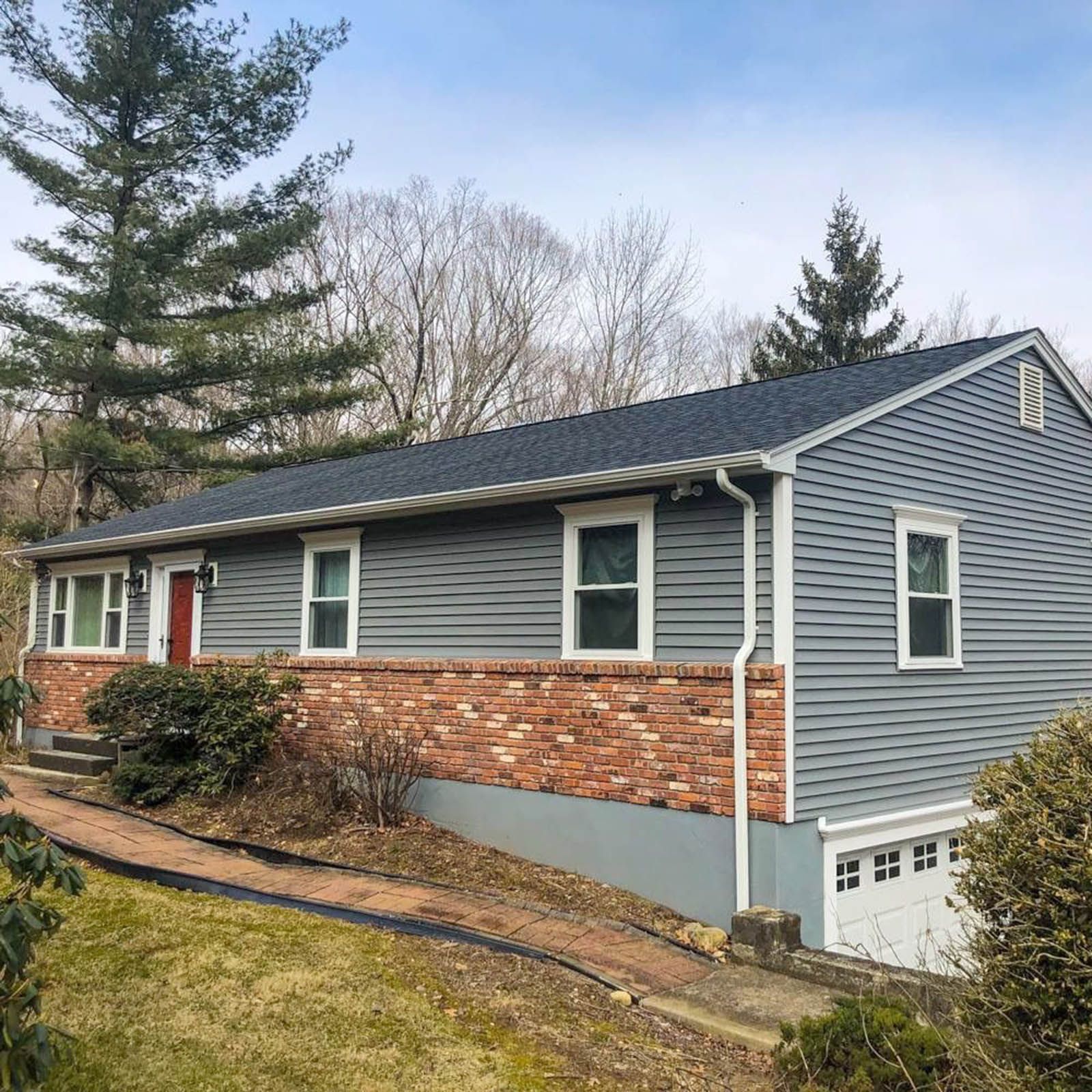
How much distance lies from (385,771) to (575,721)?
1967mm

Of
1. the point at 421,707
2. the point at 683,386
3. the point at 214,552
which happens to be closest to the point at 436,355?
the point at 683,386

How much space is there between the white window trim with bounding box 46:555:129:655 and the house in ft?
8.91

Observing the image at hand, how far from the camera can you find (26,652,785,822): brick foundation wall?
6.89 meters

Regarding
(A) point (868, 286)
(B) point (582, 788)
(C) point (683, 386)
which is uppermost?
(A) point (868, 286)

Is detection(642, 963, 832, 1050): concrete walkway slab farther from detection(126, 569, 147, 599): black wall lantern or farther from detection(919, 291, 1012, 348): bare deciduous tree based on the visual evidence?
detection(919, 291, 1012, 348): bare deciduous tree

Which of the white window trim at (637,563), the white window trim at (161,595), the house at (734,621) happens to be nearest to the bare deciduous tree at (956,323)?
the house at (734,621)

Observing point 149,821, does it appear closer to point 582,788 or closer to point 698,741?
point 582,788

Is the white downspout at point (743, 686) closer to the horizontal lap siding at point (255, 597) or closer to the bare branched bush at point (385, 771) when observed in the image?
the bare branched bush at point (385, 771)

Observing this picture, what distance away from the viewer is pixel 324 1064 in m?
4.27

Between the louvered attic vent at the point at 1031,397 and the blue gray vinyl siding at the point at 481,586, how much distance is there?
13.3ft

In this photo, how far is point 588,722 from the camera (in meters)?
7.76

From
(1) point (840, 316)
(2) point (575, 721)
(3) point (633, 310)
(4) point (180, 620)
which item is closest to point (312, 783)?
(2) point (575, 721)

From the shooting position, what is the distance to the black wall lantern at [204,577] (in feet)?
38.0

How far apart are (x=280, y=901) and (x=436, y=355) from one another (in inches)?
894
